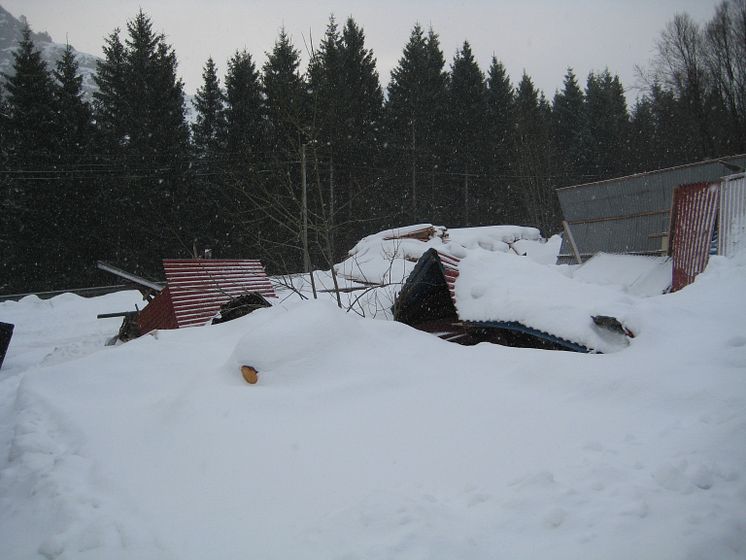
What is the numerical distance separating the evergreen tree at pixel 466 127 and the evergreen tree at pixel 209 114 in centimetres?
1747

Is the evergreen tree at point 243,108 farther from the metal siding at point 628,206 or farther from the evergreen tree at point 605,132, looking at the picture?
the evergreen tree at point 605,132

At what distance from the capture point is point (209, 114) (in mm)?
27359

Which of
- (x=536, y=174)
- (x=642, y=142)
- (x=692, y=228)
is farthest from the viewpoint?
(x=642, y=142)

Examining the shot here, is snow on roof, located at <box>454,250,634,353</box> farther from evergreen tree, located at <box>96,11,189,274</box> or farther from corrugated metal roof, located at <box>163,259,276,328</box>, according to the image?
evergreen tree, located at <box>96,11,189,274</box>

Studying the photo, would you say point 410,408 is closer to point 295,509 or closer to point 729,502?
point 295,509

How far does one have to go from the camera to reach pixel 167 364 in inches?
192

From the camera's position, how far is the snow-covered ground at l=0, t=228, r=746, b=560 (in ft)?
6.89

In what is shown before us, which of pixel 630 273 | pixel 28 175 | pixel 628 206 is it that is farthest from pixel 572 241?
pixel 28 175

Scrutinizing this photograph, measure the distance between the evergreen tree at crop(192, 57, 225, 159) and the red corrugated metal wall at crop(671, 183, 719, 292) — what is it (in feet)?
81.0

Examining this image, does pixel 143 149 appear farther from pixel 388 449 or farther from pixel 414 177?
pixel 388 449

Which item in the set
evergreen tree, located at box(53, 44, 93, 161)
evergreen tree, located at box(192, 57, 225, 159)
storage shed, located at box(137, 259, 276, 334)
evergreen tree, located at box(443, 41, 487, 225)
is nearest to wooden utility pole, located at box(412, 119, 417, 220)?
evergreen tree, located at box(443, 41, 487, 225)

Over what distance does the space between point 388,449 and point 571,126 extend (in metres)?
48.0

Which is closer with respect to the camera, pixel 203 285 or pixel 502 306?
pixel 502 306

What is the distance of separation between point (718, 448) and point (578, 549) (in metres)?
1.20
